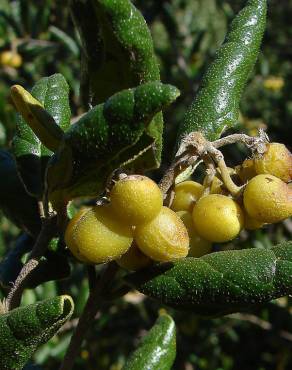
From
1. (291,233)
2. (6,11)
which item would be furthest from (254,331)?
(6,11)

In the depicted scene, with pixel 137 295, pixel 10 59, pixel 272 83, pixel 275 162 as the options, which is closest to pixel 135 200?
pixel 275 162

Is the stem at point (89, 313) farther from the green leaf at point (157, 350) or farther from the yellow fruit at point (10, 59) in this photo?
the yellow fruit at point (10, 59)

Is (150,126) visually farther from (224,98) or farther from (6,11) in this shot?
(6,11)

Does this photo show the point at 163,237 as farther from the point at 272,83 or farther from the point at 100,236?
the point at 272,83

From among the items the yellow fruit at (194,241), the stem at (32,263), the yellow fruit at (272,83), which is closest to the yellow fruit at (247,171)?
the yellow fruit at (194,241)

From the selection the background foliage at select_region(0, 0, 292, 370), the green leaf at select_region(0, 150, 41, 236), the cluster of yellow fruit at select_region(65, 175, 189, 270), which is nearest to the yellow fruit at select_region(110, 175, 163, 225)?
the cluster of yellow fruit at select_region(65, 175, 189, 270)

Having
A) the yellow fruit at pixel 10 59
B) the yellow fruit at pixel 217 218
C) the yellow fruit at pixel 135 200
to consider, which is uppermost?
the yellow fruit at pixel 135 200

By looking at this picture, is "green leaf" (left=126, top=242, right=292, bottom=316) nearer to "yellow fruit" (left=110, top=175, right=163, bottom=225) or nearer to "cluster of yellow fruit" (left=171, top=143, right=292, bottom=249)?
"cluster of yellow fruit" (left=171, top=143, right=292, bottom=249)
